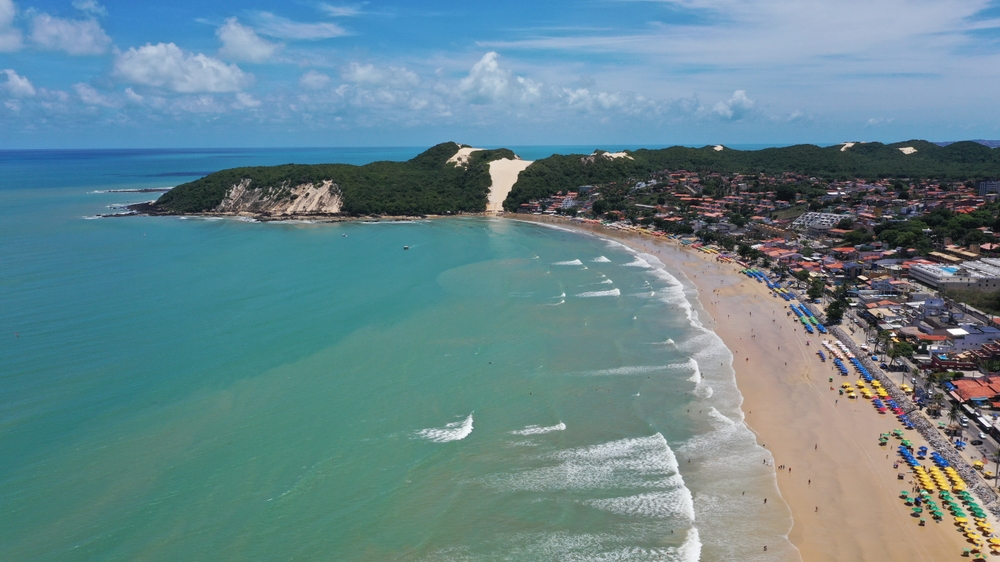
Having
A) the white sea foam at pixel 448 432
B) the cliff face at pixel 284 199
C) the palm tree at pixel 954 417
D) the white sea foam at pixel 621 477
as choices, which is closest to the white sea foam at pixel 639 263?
the palm tree at pixel 954 417

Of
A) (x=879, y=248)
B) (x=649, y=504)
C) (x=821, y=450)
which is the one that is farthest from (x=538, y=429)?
(x=879, y=248)

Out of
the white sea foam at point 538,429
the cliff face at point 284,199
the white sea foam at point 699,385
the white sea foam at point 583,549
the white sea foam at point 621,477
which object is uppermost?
the cliff face at point 284,199

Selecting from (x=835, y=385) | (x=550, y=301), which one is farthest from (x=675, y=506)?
(x=550, y=301)

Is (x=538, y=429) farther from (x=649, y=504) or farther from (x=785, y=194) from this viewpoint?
(x=785, y=194)

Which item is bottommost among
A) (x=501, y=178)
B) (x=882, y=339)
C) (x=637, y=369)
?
(x=637, y=369)

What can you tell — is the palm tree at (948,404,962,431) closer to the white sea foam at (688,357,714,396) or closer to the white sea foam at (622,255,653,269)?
the white sea foam at (688,357,714,396)

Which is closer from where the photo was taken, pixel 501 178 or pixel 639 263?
pixel 639 263

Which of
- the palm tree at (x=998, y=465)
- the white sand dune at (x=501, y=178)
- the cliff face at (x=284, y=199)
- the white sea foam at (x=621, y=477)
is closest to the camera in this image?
the white sea foam at (x=621, y=477)

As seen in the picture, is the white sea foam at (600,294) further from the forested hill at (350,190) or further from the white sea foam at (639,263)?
the forested hill at (350,190)
